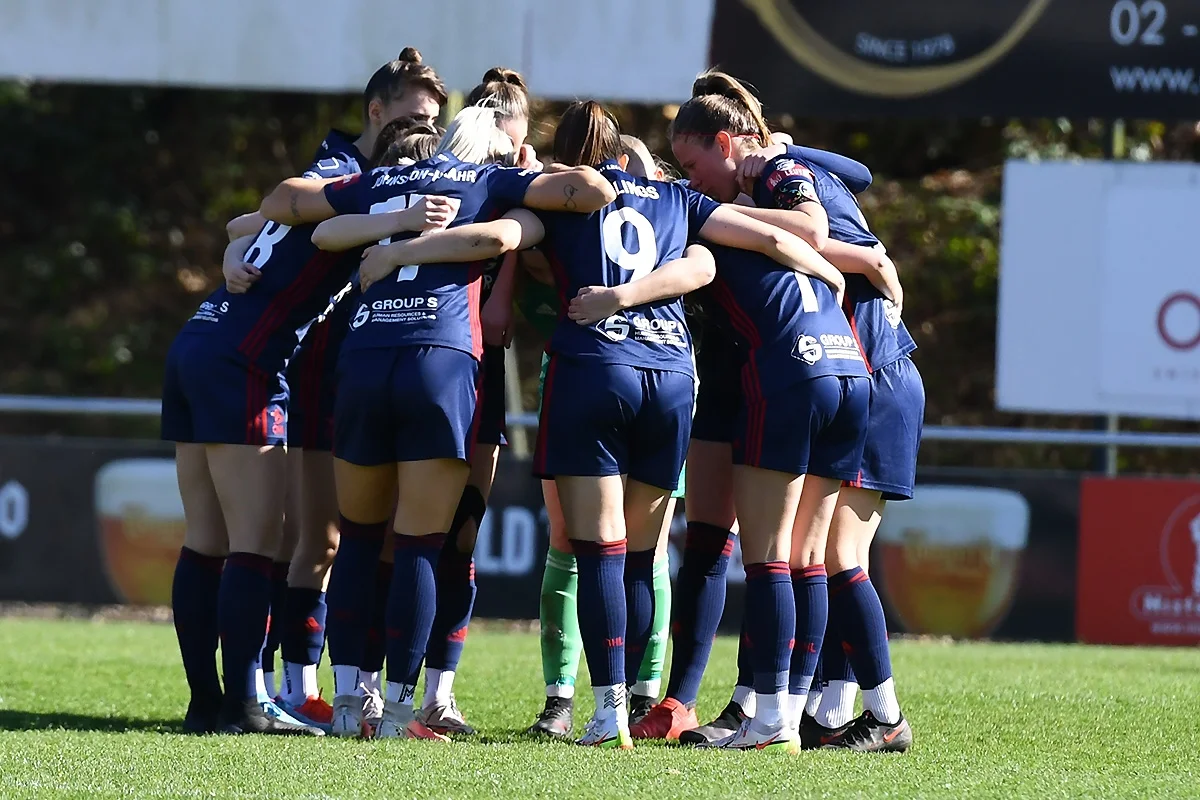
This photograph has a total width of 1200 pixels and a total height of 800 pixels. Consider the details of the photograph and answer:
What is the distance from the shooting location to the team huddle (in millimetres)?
4543

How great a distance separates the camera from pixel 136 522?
9.62 metres

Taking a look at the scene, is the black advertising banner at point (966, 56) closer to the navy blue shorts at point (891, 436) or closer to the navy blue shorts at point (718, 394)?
the navy blue shorts at point (718, 394)

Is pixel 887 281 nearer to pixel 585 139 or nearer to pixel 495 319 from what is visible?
pixel 585 139

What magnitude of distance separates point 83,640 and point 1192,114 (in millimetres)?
7997

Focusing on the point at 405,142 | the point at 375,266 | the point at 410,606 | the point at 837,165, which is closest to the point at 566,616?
the point at 410,606

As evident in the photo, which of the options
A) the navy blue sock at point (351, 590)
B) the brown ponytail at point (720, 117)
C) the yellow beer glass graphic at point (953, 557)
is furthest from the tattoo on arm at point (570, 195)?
the yellow beer glass graphic at point (953, 557)

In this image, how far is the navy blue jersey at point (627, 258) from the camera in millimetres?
4547

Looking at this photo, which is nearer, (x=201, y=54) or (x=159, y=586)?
(x=159, y=586)

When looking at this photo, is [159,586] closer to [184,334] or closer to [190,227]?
[184,334]

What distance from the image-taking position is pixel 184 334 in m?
5.07

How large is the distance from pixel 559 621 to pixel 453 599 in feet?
1.16

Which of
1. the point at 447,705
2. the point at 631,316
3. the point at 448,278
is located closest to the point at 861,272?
the point at 631,316

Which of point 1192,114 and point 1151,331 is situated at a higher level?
point 1192,114

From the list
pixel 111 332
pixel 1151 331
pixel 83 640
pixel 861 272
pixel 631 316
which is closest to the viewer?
pixel 631 316
